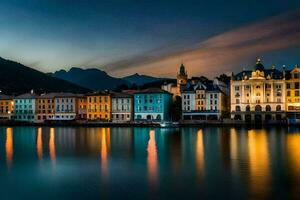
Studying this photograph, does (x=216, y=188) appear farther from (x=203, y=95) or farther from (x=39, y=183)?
(x=203, y=95)

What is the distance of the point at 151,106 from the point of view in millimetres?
103688

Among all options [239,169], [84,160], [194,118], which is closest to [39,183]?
[84,160]

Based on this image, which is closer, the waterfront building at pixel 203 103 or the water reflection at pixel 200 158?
the water reflection at pixel 200 158

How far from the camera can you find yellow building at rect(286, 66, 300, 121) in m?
95.2

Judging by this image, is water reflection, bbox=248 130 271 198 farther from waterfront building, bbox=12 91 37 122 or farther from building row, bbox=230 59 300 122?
waterfront building, bbox=12 91 37 122

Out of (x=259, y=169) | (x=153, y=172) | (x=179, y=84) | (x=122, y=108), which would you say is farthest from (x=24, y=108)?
(x=259, y=169)

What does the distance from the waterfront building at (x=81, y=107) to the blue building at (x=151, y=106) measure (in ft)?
49.8

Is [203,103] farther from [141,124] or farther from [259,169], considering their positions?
[259,169]

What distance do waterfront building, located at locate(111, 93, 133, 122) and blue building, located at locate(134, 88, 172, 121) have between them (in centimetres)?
180

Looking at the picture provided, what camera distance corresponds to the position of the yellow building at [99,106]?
107 meters

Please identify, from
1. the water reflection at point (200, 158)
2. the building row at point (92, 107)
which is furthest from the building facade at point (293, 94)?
the water reflection at point (200, 158)

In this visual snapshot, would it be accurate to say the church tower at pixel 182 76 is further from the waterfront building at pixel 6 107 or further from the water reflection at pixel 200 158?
the water reflection at pixel 200 158

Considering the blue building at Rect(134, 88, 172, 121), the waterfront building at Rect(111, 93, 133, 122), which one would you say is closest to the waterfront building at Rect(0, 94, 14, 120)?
the waterfront building at Rect(111, 93, 133, 122)

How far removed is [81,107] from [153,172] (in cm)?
8293
